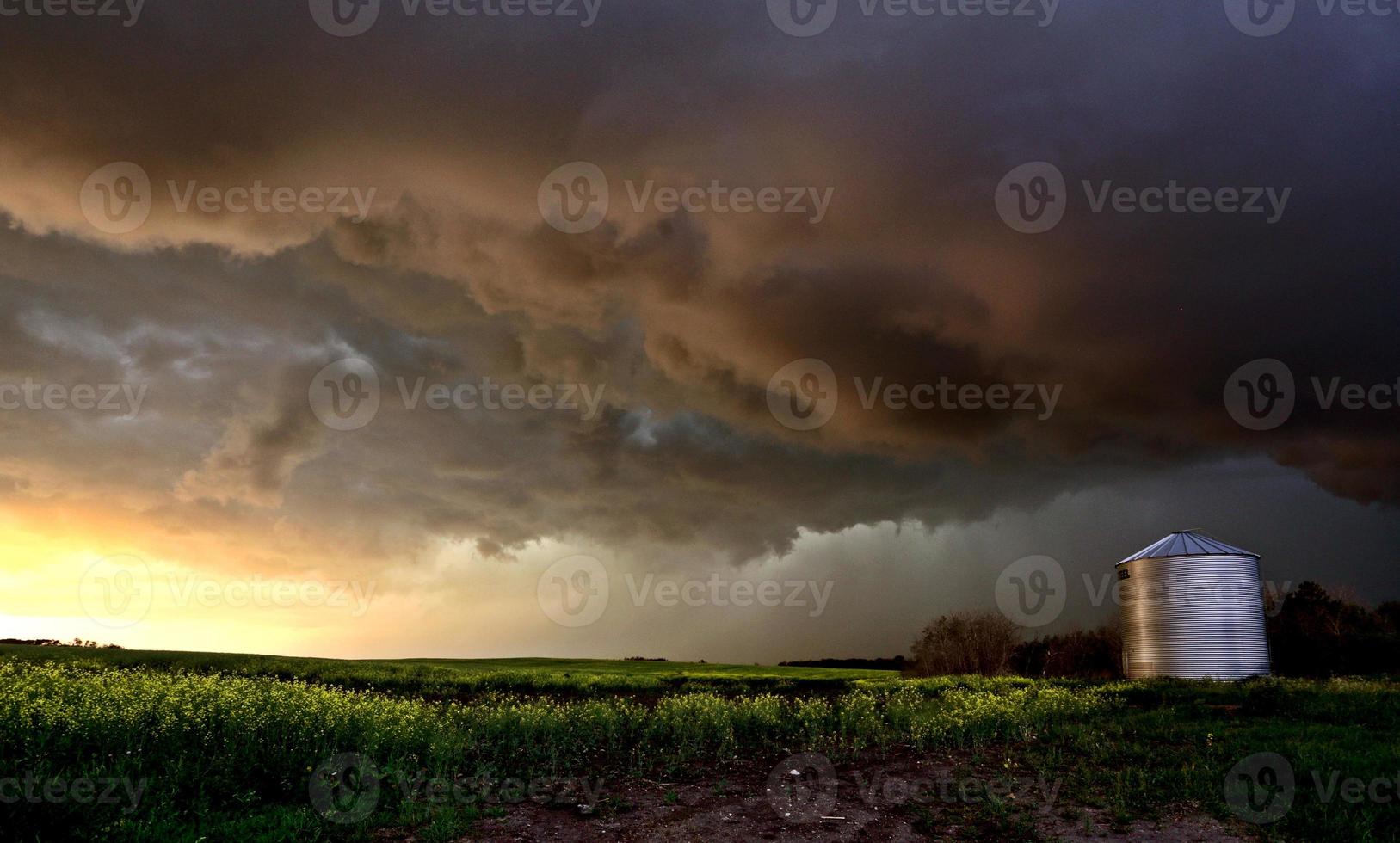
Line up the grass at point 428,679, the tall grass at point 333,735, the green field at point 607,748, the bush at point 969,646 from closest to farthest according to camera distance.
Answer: the green field at point 607,748 < the tall grass at point 333,735 < the grass at point 428,679 < the bush at point 969,646

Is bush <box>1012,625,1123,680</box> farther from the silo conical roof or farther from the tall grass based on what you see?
the tall grass

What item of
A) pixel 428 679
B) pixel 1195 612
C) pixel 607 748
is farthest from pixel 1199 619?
pixel 428 679

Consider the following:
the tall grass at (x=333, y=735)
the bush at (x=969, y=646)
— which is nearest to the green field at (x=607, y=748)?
the tall grass at (x=333, y=735)

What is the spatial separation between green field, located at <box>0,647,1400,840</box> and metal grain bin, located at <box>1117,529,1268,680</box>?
10420 mm

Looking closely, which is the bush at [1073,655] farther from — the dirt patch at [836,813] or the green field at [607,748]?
the dirt patch at [836,813]


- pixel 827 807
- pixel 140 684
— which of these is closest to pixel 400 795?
pixel 827 807

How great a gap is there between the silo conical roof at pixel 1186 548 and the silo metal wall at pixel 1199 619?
29cm

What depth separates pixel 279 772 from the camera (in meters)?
12.0

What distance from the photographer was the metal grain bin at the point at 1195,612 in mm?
34375

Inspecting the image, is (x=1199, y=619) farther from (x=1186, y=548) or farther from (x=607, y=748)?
(x=607, y=748)

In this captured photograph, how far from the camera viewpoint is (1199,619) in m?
35.0

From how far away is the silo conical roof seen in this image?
36.3 m

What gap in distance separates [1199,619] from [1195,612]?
1.05 feet

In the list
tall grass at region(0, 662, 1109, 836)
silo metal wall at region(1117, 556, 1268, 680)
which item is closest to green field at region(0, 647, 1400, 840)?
tall grass at region(0, 662, 1109, 836)
